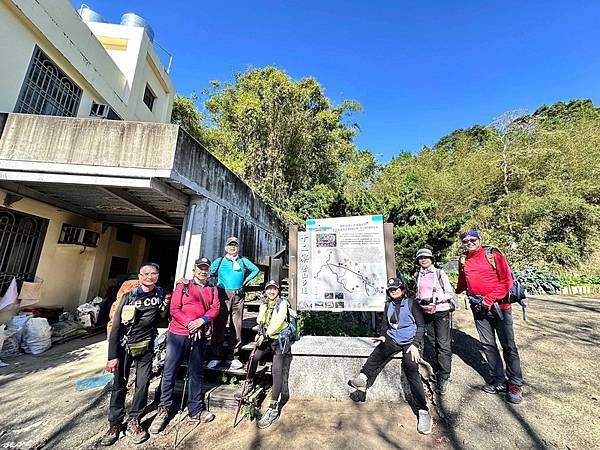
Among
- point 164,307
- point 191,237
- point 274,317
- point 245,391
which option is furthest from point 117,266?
point 274,317

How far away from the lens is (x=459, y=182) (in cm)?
1459

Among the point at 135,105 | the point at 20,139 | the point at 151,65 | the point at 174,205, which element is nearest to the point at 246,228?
the point at 174,205

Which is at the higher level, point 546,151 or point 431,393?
point 546,151

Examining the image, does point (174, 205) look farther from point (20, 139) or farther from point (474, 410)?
point (474, 410)

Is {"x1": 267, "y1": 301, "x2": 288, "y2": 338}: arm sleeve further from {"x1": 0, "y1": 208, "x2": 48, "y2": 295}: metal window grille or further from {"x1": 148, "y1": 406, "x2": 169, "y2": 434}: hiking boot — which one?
{"x1": 0, "y1": 208, "x2": 48, "y2": 295}: metal window grille

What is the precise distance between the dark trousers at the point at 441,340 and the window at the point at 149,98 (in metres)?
11.7

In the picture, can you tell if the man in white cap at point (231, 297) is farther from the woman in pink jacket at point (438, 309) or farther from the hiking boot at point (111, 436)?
the woman in pink jacket at point (438, 309)

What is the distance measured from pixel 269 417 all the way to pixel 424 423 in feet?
5.04

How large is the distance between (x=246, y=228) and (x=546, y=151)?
15456 millimetres

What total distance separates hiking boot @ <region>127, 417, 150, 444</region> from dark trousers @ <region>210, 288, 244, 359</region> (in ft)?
3.34

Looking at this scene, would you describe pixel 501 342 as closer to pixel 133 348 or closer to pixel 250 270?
pixel 250 270

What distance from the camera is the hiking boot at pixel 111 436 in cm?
246

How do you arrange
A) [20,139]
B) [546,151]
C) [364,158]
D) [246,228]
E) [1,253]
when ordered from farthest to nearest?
1. [364,158]
2. [546,151]
3. [246,228]
4. [1,253]
5. [20,139]

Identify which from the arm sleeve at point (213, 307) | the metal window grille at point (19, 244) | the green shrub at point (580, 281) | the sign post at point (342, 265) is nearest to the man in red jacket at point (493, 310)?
the sign post at point (342, 265)
